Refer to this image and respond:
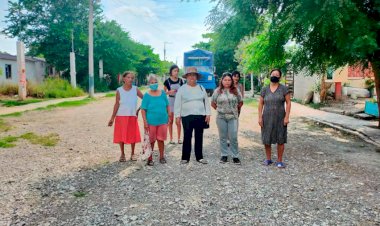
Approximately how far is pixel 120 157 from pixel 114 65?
3213 cm

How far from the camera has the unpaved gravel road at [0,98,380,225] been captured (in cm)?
408

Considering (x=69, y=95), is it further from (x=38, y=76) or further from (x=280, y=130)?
(x=280, y=130)

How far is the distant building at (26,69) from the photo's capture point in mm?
31859

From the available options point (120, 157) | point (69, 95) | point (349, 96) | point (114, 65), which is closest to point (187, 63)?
point (69, 95)

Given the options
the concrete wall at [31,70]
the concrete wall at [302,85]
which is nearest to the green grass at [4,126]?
the concrete wall at [302,85]

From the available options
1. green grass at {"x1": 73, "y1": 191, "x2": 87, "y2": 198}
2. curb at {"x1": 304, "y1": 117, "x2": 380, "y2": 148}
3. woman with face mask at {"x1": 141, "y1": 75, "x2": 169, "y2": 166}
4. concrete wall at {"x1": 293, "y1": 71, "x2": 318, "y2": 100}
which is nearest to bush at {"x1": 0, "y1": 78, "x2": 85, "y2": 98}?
concrete wall at {"x1": 293, "y1": 71, "x2": 318, "y2": 100}

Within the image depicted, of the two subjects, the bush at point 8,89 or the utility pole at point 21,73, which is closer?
the utility pole at point 21,73

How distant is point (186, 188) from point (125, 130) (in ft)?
6.75

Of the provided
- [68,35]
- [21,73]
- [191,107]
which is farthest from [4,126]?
[68,35]

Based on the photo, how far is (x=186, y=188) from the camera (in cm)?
509

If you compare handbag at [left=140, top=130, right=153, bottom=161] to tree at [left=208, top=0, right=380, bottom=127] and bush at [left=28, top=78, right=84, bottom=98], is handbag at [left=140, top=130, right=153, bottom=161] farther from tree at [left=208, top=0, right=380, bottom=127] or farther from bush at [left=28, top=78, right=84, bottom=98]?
bush at [left=28, top=78, right=84, bottom=98]

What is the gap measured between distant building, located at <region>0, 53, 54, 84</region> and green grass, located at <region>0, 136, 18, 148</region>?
2078 cm

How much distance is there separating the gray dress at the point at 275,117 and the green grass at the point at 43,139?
17.3 feet

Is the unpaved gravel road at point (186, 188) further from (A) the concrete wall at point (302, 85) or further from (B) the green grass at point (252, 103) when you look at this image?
(A) the concrete wall at point (302, 85)
